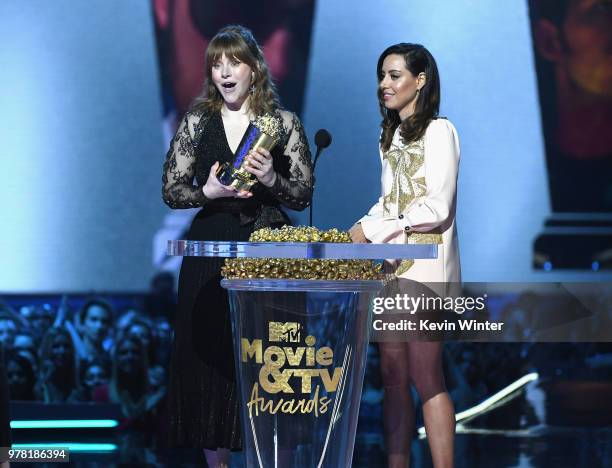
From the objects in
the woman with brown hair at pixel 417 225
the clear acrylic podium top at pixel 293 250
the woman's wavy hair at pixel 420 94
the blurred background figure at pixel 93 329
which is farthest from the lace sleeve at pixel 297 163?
the blurred background figure at pixel 93 329

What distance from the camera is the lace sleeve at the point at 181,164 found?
3623mm

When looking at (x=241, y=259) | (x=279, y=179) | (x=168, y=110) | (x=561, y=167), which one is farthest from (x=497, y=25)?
(x=241, y=259)

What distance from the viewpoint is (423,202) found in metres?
3.60

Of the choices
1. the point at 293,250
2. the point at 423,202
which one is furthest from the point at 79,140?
the point at 293,250

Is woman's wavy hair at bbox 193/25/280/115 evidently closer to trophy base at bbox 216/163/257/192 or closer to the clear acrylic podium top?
trophy base at bbox 216/163/257/192

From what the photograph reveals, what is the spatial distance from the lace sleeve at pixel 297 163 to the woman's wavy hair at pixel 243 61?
0.24ft

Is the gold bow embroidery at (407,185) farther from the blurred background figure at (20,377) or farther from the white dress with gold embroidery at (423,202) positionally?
the blurred background figure at (20,377)

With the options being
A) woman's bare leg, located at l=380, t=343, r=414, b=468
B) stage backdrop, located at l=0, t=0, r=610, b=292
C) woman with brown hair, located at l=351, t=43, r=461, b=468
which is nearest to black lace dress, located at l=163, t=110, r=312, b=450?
woman with brown hair, located at l=351, t=43, r=461, b=468

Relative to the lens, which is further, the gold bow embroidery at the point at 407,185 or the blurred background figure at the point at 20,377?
the blurred background figure at the point at 20,377

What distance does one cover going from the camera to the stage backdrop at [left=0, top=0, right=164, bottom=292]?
5395 mm

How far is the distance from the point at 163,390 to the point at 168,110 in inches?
53.1

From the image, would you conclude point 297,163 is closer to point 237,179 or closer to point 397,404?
point 237,179

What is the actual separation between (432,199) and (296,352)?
86 centimetres

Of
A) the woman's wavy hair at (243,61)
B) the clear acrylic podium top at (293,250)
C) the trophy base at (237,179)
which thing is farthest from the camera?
the woman's wavy hair at (243,61)
